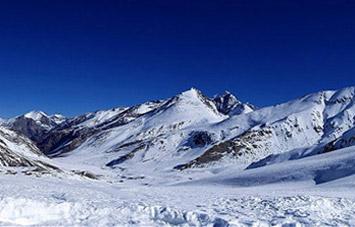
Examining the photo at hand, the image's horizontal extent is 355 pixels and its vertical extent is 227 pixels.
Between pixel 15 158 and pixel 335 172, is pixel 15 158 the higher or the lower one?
the higher one

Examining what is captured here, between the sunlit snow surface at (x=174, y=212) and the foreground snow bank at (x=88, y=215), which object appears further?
the foreground snow bank at (x=88, y=215)

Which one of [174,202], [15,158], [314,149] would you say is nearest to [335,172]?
[174,202]

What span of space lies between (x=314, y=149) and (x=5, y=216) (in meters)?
131

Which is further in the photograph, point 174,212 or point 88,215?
point 88,215

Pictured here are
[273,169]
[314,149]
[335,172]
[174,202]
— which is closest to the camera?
[174,202]

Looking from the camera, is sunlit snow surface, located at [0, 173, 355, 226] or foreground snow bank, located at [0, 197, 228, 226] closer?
sunlit snow surface, located at [0, 173, 355, 226]

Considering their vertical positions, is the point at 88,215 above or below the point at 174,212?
above

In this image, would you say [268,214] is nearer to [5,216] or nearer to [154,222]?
[154,222]

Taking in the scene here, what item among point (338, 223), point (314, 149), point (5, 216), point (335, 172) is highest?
point (314, 149)

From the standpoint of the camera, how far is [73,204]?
27.5 m

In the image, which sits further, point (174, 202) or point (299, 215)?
point (174, 202)

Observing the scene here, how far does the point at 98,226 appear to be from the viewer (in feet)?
79.2

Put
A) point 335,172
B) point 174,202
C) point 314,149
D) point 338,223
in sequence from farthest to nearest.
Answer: point 314,149 < point 335,172 < point 174,202 < point 338,223

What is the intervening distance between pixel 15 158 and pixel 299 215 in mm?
142518
